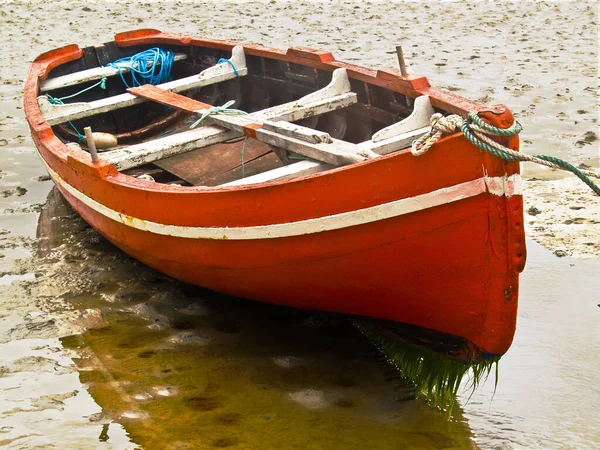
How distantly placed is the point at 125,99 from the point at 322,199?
3.17 meters

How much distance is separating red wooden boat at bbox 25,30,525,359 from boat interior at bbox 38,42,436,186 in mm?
16

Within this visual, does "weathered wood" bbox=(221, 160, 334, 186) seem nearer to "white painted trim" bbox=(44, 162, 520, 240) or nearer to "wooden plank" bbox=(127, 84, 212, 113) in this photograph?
"white painted trim" bbox=(44, 162, 520, 240)

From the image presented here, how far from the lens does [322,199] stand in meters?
3.78

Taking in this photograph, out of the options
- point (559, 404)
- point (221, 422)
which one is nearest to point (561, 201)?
point (559, 404)

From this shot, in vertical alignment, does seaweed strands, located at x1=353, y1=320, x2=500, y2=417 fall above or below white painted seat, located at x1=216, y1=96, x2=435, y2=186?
below

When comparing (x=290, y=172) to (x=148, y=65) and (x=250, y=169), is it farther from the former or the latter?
(x=148, y=65)

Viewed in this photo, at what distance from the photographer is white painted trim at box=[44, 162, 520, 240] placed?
3.42 m

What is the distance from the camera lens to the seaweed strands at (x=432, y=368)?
3.87m

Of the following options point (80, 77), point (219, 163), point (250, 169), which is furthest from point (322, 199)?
point (80, 77)

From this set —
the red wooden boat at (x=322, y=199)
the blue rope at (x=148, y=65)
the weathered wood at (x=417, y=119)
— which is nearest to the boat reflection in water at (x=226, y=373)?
the red wooden boat at (x=322, y=199)

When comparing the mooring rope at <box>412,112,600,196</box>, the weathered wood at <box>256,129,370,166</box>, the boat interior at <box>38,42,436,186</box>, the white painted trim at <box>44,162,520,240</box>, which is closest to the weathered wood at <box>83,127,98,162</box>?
the boat interior at <box>38,42,436,186</box>

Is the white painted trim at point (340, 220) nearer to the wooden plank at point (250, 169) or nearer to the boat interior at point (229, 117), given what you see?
the boat interior at point (229, 117)

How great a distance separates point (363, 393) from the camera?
4.02m

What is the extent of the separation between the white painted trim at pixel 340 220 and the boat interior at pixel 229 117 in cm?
39
